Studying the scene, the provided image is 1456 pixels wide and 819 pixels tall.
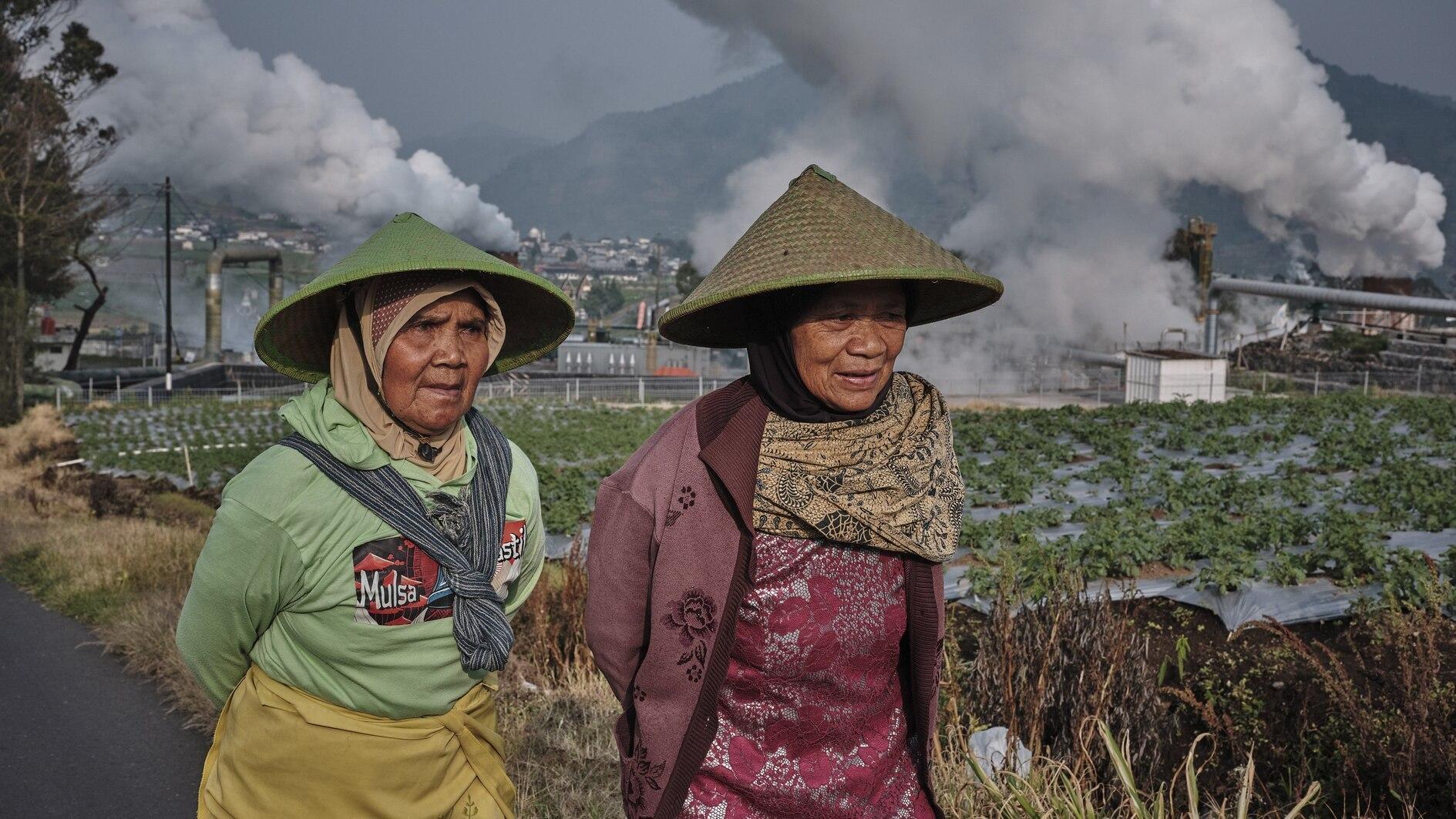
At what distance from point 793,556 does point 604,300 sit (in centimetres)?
15200

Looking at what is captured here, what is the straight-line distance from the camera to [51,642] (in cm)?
737

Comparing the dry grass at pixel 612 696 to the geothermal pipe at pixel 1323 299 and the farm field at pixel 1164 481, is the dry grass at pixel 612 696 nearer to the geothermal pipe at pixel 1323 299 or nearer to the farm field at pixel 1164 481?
the farm field at pixel 1164 481

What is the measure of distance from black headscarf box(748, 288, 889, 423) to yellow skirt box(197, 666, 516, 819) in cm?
103

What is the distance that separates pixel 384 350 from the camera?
252cm

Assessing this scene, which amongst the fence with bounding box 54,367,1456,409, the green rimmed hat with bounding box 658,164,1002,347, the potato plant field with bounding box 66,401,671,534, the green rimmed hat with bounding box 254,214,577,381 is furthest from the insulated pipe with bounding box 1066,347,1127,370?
the green rimmed hat with bounding box 658,164,1002,347

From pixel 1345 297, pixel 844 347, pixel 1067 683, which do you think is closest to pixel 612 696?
pixel 1067 683

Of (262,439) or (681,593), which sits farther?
(262,439)

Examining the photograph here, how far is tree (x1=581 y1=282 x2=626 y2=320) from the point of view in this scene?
144000 mm

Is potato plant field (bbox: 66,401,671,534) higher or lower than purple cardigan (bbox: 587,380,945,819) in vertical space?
lower

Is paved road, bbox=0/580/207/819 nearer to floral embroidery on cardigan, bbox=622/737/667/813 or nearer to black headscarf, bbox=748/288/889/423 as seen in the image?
floral embroidery on cardigan, bbox=622/737/667/813

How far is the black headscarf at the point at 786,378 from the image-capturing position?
8.27ft

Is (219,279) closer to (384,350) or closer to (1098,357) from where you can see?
(1098,357)

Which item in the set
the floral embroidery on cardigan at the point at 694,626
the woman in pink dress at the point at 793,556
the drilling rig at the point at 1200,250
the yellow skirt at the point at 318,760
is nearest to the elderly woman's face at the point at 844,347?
the woman in pink dress at the point at 793,556

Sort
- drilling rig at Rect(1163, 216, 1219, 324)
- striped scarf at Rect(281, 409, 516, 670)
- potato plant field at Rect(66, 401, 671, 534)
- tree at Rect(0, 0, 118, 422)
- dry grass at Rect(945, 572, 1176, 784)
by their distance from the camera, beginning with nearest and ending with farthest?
striped scarf at Rect(281, 409, 516, 670) → dry grass at Rect(945, 572, 1176, 784) → potato plant field at Rect(66, 401, 671, 534) → tree at Rect(0, 0, 118, 422) → drilling rig at Rect(1163, 216, 1219, 324)
